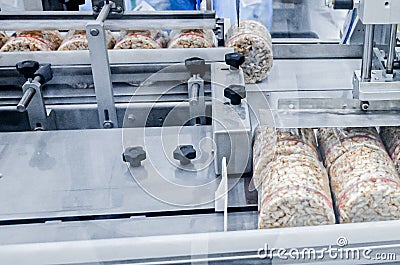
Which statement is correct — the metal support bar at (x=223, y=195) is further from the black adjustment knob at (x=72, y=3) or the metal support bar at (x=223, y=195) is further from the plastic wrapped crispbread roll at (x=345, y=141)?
the black adjustment knob at (x=72, y=3)

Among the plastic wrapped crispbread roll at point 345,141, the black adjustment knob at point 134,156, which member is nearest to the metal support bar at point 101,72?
the black adjustment knob at point 134,156

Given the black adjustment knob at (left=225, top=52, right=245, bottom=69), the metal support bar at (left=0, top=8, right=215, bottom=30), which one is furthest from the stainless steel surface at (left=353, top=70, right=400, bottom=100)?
the metal support bar at (left=0, top=8, right=215, bottom=30)

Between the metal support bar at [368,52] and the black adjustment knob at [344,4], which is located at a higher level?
the black adjustment knob at [344,4]

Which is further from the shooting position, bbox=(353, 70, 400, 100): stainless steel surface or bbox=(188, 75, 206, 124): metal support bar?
bbox=(188, 75, 206, 124): metal support bar

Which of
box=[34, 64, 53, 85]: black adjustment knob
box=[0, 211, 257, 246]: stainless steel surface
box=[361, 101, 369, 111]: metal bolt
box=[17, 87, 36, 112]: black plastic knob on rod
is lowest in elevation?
box=[0, 211, 257, 246]: stainless steel surface

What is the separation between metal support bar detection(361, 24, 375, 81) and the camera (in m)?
1.06

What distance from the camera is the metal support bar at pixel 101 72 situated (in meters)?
1.41

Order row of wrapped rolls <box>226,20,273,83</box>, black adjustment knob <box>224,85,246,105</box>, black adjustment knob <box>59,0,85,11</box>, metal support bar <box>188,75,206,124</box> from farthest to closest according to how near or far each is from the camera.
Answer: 1. black adjustment knob <box>59,0,85,11</box>
2. row of wrapped rolls <box>226,20,273,83</box>
3. metal support bar <box>188,75,206,124</box>
4. black adjustment knob <box>224,85,246,105</box>

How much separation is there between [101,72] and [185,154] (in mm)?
441

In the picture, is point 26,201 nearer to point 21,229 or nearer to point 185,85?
point 21,229

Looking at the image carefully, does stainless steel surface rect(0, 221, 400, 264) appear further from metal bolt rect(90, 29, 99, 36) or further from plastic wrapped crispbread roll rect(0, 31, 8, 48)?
plastic wrapped crispbread roll rect(0, 31, 8, 48)

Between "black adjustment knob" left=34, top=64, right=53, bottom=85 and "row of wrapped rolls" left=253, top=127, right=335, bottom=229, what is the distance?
689 millimetres

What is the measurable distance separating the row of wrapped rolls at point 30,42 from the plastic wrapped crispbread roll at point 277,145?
2.91 feet

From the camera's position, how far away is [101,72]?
1438mm
